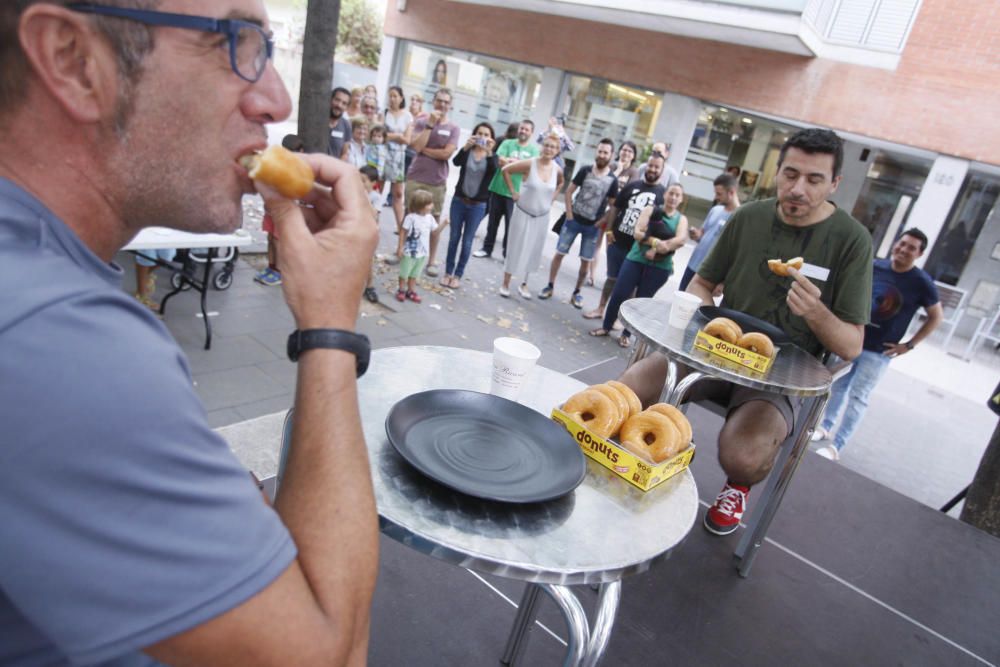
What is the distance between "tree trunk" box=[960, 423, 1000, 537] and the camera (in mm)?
4117

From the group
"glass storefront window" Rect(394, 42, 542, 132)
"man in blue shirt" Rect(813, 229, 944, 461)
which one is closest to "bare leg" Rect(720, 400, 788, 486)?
"man in blue shirt" Rect(813, 229, 944, 461)

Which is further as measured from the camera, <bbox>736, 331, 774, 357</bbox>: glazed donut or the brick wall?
the brick wall

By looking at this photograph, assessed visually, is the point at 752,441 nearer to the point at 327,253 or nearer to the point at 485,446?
the point at 485,446

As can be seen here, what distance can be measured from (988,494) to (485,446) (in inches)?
173

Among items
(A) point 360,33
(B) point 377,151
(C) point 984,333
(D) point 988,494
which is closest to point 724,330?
(D) point 988,494

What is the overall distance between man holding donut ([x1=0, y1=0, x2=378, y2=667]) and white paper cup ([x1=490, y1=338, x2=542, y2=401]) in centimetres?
71

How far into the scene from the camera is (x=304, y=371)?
974 millimetres

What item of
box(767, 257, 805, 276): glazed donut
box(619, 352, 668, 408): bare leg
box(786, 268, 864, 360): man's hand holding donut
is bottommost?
box(619, 352, 668, 408): bare leg

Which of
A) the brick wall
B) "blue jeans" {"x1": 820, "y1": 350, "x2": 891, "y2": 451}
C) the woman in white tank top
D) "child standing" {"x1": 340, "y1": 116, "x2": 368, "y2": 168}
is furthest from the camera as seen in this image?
the brick wall

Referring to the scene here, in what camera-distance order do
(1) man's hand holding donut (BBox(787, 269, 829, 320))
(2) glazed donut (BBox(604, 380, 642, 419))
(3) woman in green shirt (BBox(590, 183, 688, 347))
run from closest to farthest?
(2) glazed donut (BBox(604, 380, 642, 419)) → (1) man's hand holding donut (BBox(787, 269, 829, 320)) → (3) woman in green shirt (BBox(590, 183, 688, 347))

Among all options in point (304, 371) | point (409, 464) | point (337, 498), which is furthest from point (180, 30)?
point (409, 464)

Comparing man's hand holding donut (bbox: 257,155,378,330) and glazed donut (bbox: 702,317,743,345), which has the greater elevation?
man's hand holding donut (bbox: 257,155,378,330)

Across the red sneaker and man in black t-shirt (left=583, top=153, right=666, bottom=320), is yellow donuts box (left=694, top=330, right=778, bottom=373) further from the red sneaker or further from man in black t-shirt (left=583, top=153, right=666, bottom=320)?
man in black t-shirt (left=583, top=153, right=666, bottom=320)

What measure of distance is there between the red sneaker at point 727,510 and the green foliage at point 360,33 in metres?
28.4
